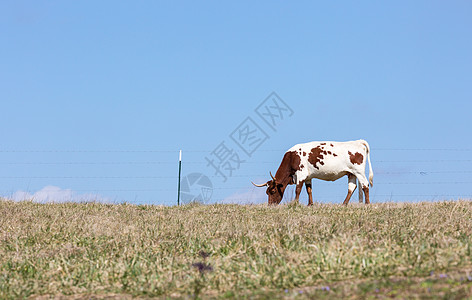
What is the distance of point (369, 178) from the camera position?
17125 mm

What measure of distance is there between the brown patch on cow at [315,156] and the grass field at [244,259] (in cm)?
682

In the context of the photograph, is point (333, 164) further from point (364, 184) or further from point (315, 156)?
point (364, 184)

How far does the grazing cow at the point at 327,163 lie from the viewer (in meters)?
17.0

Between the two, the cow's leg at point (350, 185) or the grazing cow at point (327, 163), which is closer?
the grazing cow at point (327, 163)

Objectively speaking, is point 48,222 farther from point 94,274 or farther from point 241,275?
point 241,275

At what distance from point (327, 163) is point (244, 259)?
1087 centimetres

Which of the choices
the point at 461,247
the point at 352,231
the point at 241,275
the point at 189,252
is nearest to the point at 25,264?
the point at 189,252

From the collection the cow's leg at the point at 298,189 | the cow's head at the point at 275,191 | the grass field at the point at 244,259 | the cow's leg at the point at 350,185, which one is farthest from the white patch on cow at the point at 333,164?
the grass field at the point at 244,259

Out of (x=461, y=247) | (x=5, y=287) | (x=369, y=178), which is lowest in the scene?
(x=5, y=287)

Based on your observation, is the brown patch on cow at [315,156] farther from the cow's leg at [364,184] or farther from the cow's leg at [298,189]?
the cow's leg at [364,184]

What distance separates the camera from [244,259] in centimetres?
654

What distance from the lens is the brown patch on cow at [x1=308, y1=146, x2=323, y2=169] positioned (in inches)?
671

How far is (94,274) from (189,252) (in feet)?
4.97

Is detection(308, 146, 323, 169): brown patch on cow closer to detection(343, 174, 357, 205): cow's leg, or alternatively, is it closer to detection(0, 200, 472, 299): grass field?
detection(343, 174, 357, 205): cow's leg
